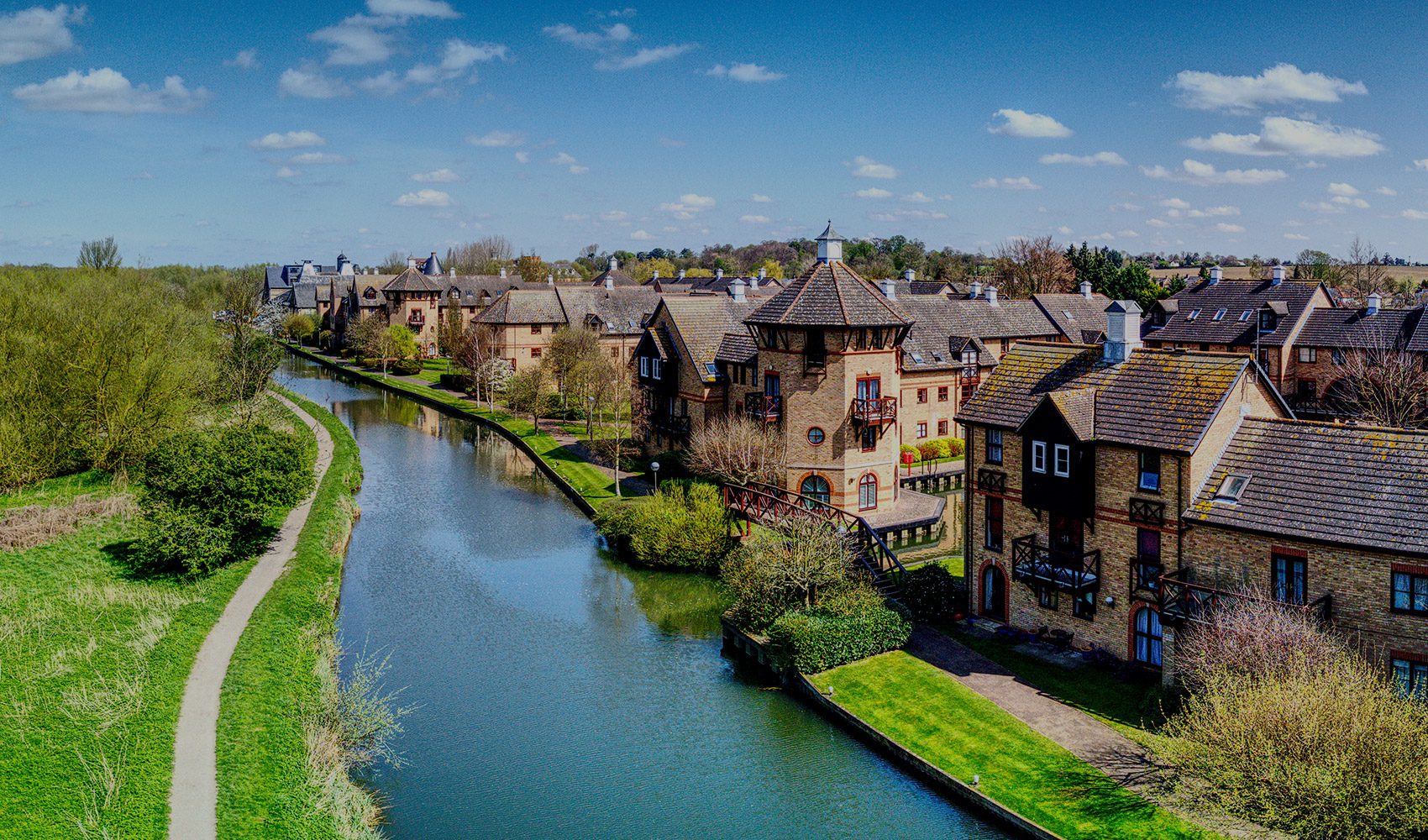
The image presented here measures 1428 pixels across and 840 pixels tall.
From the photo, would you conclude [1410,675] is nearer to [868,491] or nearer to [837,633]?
[837,633]

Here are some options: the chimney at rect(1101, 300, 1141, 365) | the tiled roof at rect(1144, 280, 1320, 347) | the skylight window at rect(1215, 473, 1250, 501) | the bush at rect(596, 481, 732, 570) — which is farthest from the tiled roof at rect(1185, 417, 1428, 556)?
the tiled roof at rect(1144, 280, 1320, 347)

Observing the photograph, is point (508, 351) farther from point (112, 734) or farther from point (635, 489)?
point (112, 734)

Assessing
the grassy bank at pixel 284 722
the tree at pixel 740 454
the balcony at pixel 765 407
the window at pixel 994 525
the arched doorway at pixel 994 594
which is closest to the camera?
the grassy bank at pixel 284 722

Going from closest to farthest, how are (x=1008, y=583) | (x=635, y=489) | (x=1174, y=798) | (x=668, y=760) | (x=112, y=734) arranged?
(x=1174, y=798) → (x=112, y=734) → (x=668, y=760) → (x=1008, y=583) → (x=635, y=489)

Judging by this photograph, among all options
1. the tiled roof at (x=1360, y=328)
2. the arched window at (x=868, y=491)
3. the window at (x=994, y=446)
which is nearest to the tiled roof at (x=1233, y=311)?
the tiled roof at (x=1360, y=328)

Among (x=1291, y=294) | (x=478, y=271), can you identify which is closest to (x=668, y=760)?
(x=1291, y=294)

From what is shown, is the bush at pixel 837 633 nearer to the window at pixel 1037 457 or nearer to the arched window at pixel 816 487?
the window at pixel 1037 457
